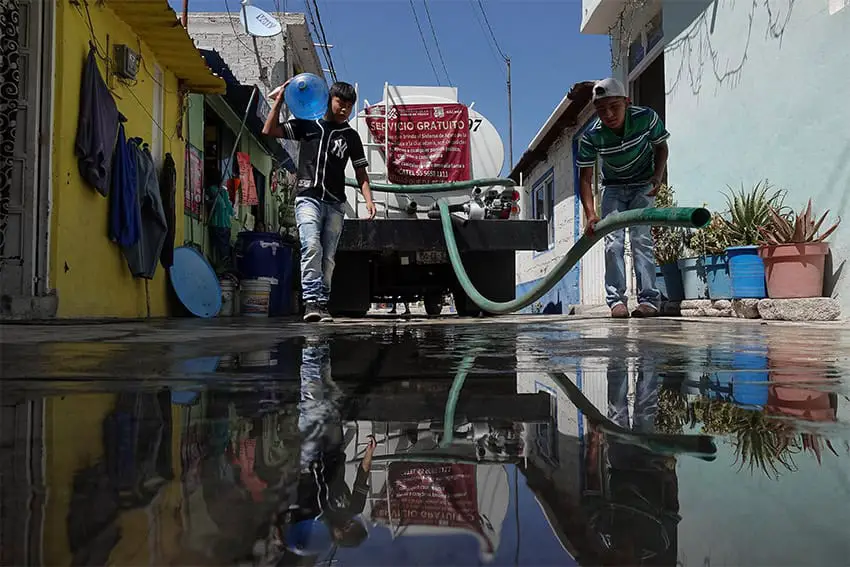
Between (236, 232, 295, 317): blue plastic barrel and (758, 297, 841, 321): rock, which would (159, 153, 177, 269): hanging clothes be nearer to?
(236, 232, 295, 317): blue plastic barrel

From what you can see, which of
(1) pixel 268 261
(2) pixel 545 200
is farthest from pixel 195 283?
(2) pixel 545 200

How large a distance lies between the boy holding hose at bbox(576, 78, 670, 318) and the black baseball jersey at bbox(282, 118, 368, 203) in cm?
174

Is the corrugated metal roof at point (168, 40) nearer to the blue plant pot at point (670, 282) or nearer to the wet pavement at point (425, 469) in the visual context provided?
the wet pavement at point (425, 469)

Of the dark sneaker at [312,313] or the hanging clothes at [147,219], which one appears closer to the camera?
the dark sneaker at [312,313]

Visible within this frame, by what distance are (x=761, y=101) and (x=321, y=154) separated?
4.39 metres

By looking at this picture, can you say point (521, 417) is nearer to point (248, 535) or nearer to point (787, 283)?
point (248, 535)

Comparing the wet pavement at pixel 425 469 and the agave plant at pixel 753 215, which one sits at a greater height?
the agave plant at pixel 753 215

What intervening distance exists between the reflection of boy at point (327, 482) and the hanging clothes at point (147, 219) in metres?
5.34

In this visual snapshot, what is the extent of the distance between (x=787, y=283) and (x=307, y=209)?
12.0 ft

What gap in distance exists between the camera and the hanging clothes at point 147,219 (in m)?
5.73

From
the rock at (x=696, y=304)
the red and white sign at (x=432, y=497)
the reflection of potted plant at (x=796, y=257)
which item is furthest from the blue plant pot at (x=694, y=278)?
the red and white sign at (x=432, y=497)

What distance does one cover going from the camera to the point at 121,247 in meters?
5.64

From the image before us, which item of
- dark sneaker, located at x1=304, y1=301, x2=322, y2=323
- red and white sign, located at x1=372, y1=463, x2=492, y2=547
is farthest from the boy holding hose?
red and white sign, located at x1=372, y1=463, x2=492, y2=547

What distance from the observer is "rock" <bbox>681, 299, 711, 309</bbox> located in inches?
222
